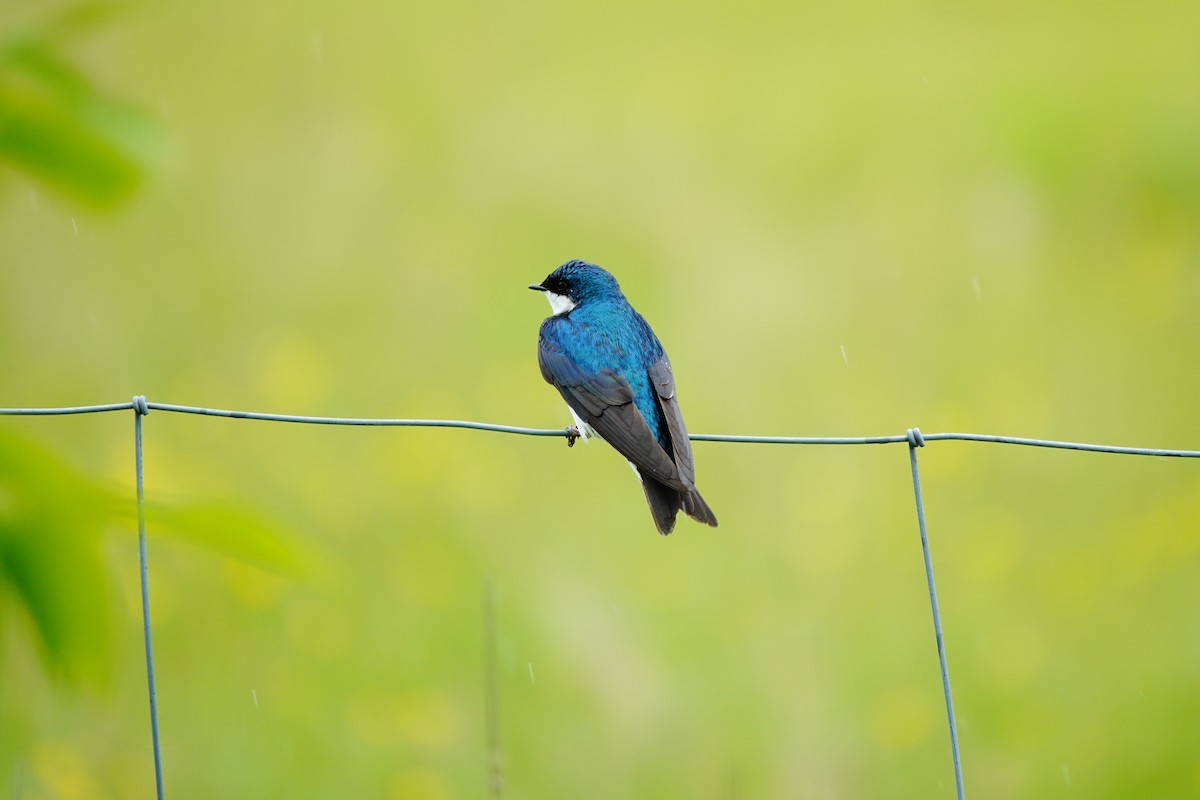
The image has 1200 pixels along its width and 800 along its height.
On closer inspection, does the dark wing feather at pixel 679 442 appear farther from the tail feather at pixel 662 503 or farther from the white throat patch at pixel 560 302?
the white throat patch at pixel 560 302

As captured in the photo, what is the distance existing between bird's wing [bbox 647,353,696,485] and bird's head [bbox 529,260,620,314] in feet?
1.23

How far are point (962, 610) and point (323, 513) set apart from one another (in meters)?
2.92

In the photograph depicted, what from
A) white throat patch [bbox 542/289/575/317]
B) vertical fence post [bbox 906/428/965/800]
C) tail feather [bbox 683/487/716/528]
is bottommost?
vertical fence post [bbox 906/428/965/800]

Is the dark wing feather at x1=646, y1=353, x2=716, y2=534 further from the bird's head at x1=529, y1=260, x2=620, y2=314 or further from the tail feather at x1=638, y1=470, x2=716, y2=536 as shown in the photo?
the bird's head at x1=529, y1=260, x2=620, y2=314

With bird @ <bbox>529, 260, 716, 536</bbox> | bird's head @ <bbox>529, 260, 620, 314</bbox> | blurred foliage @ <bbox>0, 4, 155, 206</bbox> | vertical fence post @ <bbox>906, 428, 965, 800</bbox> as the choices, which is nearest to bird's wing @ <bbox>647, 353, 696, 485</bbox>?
bird @ <bbox>529, 260, 716, 536</bbox>

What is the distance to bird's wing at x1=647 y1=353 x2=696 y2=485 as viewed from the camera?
2.66 metres

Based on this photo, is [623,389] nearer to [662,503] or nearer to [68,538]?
[662,503]

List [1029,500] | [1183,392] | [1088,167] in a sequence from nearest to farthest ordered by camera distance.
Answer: [1029,500] → [1183,392] → [1088,167]

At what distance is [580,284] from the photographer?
3389mm

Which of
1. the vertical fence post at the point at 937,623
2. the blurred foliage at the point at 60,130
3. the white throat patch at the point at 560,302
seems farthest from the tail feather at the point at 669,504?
the blurred foliage at the point at 60,130

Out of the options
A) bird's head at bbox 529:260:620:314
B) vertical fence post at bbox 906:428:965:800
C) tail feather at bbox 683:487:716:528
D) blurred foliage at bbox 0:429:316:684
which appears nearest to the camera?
blurred foliage at bbox 0:429:316:684

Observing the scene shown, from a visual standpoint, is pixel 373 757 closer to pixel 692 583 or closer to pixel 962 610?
pixel 692 583

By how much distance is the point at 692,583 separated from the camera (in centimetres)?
562

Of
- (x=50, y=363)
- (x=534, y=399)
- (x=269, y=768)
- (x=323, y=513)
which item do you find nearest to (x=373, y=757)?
(x=269, y=768)
